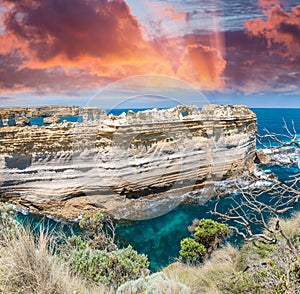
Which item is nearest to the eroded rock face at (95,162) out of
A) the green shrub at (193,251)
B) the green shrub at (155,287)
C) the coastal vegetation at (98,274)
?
the green shrub at (193,251)

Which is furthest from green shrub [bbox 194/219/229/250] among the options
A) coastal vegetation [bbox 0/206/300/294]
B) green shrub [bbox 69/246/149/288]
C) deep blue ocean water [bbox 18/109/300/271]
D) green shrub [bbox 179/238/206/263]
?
coastal vegetation [bbox 0/206/300/294]

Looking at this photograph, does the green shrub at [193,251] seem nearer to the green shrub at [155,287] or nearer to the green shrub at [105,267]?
the green shrub at [105,267]

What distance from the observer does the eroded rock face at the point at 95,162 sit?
15.2 m

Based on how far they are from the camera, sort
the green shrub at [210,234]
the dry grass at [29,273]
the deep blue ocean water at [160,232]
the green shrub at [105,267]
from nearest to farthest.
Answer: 1. the dry grass at [29,273]
2. the green shrub at [105,267]
3. the green shrub at [210,234]
4. the deep blue ocean water at [160,232]

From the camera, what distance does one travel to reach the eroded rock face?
15172mm

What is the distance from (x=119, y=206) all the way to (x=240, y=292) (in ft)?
39.9

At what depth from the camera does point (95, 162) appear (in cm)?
1559

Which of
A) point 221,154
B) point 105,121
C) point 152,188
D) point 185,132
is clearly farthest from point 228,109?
point 105,121

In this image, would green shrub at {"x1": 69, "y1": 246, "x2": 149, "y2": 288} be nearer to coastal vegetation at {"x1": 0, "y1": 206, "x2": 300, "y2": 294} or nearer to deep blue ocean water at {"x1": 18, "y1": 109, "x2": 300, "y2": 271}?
coastal vegetation at {"x1": 0, "y1": 206, "x2": 300, "y2": 294}

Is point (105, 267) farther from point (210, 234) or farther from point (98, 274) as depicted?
point (210, 234)

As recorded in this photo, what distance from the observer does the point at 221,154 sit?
19172 mm

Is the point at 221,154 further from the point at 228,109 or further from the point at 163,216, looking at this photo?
the point at 163,216

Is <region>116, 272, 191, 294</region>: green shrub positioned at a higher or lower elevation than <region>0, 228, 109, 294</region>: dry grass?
lower

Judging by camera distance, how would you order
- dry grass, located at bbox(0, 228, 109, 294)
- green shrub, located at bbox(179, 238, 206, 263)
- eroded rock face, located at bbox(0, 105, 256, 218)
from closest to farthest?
dry grass, located at bbox(0, 228, 109, 294)
green shrub, located at bbox(179, 238, 206, 263)
eroded rock face, located at bbox(0, 105, 256, 218)
